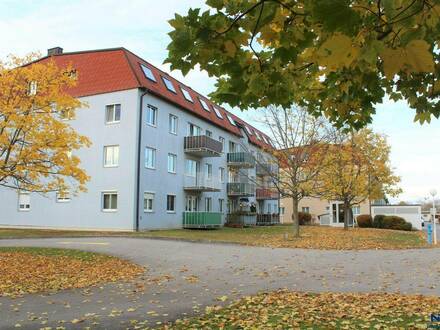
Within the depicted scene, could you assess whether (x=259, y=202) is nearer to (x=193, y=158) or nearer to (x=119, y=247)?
(x=193, y=158)

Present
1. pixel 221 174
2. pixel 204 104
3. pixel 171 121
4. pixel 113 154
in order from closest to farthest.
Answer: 1. pixel 113 154
2. pixel 171 121
3. pixel 204 104
4. pixel 221 174

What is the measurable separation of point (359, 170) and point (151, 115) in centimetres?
1482

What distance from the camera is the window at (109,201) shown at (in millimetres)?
29219

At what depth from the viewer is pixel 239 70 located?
3.96m

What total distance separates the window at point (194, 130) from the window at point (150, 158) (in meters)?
5.59

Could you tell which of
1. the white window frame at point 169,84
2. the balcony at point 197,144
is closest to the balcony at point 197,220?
the balcony at point 197,144

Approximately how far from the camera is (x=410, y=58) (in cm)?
211

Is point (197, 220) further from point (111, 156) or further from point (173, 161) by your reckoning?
point (111, 156)

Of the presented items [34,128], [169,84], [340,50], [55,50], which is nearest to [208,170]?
[169,84]

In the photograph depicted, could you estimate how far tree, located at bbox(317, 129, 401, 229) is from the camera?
1221 inches

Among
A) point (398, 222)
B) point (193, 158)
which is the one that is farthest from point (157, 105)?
point (398, 222)

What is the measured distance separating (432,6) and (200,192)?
35277 millimetres

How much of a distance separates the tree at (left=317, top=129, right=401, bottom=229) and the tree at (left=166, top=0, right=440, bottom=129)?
78.4 ft

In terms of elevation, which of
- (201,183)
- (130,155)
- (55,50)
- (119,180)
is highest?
(55,50)
